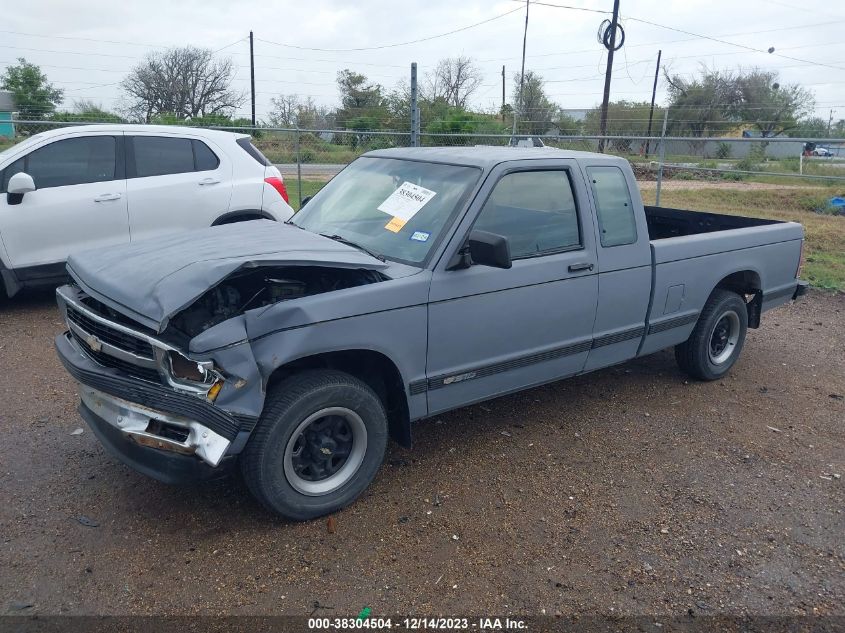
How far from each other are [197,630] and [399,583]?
0.86 m

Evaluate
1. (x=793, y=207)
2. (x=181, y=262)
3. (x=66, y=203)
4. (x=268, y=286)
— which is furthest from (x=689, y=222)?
(x=793, y=207)

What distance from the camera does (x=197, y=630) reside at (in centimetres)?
276

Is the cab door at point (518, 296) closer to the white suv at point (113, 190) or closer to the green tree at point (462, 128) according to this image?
the white suv at point (113, 190)

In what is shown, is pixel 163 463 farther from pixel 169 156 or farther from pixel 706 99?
pixel 706 99

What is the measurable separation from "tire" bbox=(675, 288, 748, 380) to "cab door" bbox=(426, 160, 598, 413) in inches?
54.9

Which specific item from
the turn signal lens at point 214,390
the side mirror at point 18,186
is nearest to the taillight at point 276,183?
the side mirror at point 18,186

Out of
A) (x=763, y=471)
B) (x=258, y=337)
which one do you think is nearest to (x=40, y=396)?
(x=258, y=337)

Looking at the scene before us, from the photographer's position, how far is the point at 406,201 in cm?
416

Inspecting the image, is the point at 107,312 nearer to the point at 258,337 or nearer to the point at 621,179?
the point at 258,337

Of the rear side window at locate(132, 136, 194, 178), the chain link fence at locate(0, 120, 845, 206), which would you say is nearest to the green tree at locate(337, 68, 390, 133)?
the chain link fence at locate(0, 120, 845, 206)

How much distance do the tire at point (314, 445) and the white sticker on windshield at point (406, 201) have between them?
1130mm

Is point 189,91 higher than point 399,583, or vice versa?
point 189,91

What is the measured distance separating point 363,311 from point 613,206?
84.2 inches

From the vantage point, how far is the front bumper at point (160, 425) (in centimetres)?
299
